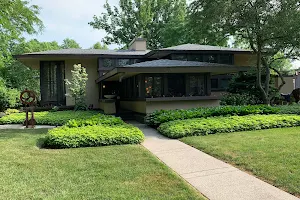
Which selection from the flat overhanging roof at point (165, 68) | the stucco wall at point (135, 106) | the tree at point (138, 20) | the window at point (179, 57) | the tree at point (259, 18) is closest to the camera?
the flat overhanging roof at point (165, 68)

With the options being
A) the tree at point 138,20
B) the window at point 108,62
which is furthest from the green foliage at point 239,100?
the tree at point 138,20

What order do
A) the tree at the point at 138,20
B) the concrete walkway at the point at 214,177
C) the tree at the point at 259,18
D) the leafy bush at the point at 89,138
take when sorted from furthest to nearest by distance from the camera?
the tree at the point at 138,20 → the tree at the point at 259,18 → the leafy bush at the point at 89,138 → the concrete walkway at the point at 214,177

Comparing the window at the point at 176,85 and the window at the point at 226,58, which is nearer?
the window at the point at 176,85

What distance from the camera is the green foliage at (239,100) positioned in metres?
14.2

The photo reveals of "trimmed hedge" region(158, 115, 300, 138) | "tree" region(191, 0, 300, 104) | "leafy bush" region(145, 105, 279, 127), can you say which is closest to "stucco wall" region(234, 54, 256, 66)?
"tree" region(191, 0, 300, 104)

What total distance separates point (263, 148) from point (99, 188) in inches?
150

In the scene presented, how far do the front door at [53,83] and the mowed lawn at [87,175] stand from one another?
11.0m

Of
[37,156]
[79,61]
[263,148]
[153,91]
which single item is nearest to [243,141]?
[263,148]

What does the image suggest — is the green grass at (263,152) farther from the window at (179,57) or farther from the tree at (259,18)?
the window at (179,57)

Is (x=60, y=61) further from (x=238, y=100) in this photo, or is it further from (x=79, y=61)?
(x=238, y=100)

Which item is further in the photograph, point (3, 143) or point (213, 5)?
point (213, 5)

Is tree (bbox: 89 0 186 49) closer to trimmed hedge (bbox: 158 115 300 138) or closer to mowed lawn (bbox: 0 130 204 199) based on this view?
trimmed hedge (bbox: 158 115 300 138)

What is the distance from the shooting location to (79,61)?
17.2 m

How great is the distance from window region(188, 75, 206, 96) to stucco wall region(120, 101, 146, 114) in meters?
2.30
